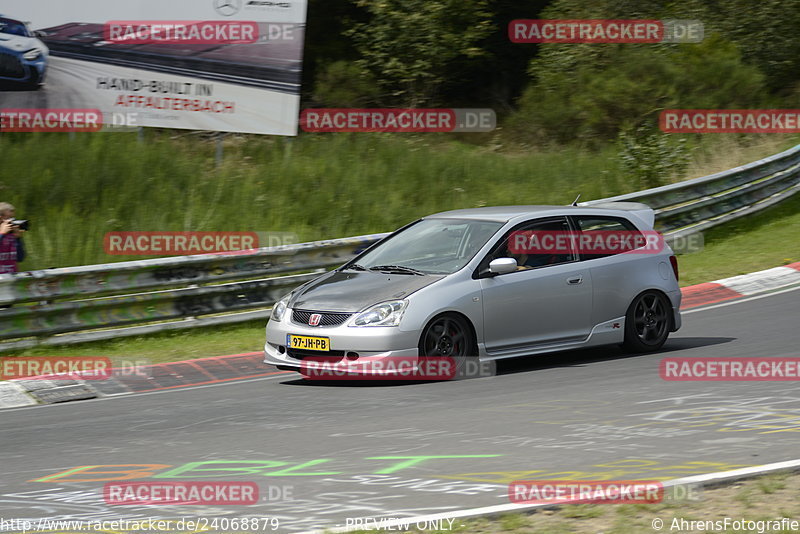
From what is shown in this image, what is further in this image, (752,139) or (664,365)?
(752,139)

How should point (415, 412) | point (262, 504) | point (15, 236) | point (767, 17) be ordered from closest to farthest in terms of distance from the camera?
point (262, 504) → point (415, 412) → point (15, 236) → point (767, 17)

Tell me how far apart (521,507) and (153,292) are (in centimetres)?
840

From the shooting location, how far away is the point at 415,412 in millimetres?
8203

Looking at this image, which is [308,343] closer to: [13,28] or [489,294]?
[489,294]

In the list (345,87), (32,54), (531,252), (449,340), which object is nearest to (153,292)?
(449,340)

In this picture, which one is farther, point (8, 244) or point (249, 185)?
point (249, 185)

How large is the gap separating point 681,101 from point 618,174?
296 inches

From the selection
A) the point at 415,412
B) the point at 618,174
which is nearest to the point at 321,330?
the point at 415,412

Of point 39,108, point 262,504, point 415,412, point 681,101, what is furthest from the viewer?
point 681,101

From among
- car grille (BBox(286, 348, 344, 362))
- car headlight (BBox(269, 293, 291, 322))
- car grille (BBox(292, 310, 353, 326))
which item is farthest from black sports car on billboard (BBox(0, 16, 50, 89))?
car grille (BBox(286, 348, 344, 362))

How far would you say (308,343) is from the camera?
9461 mm

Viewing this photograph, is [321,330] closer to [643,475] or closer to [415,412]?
[415,412]

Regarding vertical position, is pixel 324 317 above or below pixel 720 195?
below

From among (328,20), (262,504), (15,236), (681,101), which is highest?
(328,20)
